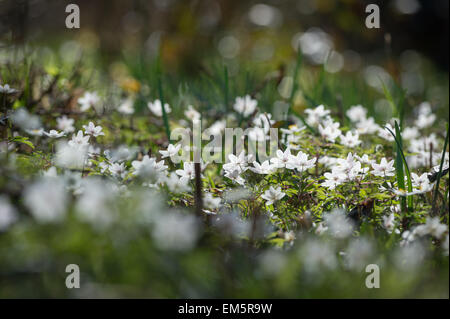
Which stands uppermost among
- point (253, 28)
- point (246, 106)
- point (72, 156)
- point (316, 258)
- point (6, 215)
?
point (253, 28)

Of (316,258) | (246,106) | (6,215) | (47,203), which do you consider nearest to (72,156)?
(6,215)

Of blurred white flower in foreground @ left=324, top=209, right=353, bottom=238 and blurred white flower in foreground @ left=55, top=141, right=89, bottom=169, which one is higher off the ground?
blurred white flower in foreground @ left=55, top=141, right=89, bottom=169

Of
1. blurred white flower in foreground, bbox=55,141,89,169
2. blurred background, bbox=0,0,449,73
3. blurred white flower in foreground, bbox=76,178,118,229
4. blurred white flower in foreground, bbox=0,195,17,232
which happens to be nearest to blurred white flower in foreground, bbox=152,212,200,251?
blurred white flower in foreground, bbox=76,178,118,229

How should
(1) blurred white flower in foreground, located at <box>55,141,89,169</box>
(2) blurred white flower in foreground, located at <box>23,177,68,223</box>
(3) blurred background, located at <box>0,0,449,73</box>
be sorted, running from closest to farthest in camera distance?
(2) blurred white flower in foreground, located at <box>23,177,68,223</box>, (1) blurred white flower in foreground, located at <box>55,141,89,169</box>, (3) blurred background, located at <box>0,0,449,73</box>

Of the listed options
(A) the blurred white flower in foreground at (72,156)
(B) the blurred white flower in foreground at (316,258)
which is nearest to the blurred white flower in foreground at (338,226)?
(B) the blurred white flower in foreground at (316,258)

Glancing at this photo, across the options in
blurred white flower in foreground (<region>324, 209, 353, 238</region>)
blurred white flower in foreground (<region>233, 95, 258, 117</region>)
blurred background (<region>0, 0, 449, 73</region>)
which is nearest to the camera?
blurred white flower in foreground (<region>324, 209, 353, 238</region>)

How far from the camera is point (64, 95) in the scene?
2168 mm

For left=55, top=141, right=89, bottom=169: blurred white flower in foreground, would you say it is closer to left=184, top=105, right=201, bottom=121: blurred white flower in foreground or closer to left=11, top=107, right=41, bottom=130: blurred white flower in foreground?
left=11, top=107, right=41, bottom=130: blurred white flower in foreground

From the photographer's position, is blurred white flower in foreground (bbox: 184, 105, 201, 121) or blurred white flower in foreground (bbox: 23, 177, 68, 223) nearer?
blurred white flower in foreground (bbox: 23, 177, 68, 223)

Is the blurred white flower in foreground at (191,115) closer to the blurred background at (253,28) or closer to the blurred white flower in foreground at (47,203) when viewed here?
the blurred white flower in foreground at (47,203)

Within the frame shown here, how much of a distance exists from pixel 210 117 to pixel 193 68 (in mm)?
2358

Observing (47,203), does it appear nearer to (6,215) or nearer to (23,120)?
(6,215)
